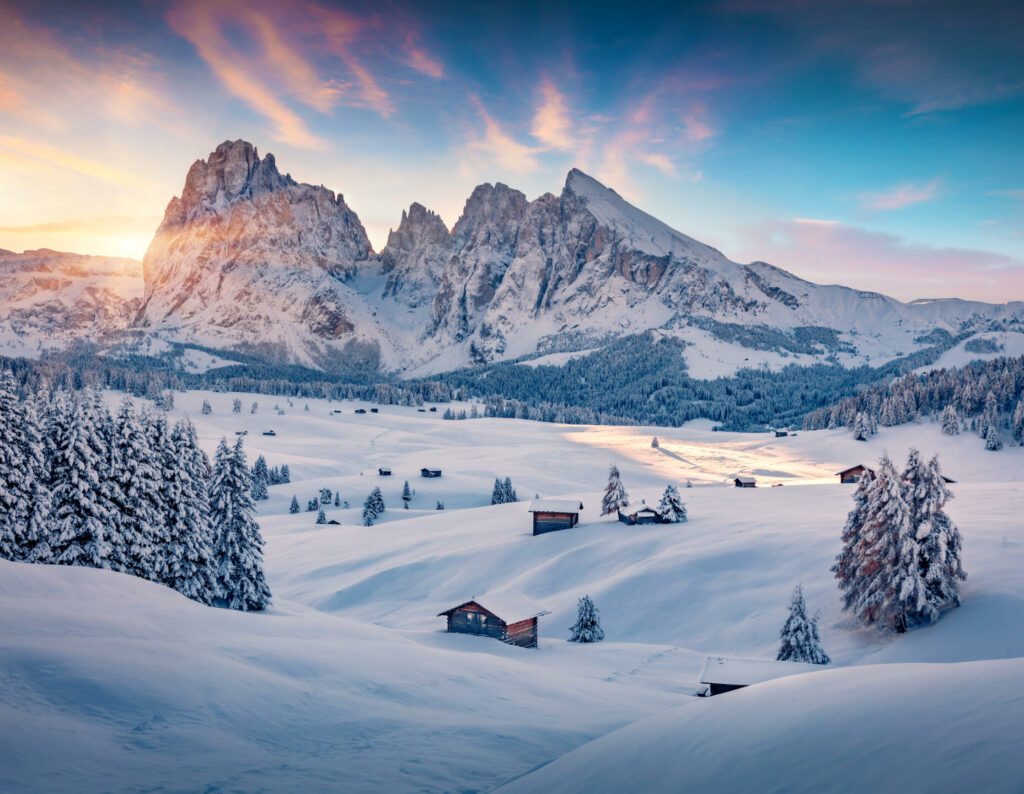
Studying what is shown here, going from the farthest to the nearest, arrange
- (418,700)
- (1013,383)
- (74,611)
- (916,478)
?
(1013,383) < (916,478) < (74,611) < (418,700)

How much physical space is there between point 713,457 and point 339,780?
135 metres

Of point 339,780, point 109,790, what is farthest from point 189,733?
point 339,780

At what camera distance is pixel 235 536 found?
37344 mm

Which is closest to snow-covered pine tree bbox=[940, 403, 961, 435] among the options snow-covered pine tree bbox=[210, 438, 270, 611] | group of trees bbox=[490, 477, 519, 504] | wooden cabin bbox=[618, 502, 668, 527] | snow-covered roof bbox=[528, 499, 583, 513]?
group of trees bbox=[490, 477, 519, 504]

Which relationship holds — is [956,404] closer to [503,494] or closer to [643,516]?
[503,494]

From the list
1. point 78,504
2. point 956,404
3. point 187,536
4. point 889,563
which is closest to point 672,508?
point 889,563

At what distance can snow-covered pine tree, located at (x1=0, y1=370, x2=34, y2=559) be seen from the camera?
105 feet

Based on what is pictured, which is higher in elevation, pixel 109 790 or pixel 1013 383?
pixel 1013 383

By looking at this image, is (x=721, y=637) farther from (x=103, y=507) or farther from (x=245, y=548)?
(x=103, y=507)

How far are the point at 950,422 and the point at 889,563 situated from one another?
103 meters

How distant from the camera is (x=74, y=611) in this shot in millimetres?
20422

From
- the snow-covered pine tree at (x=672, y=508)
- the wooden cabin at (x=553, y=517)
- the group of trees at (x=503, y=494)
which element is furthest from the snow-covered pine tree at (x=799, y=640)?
the group of trees at (x=503, y=494)

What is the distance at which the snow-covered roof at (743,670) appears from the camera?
24.4m

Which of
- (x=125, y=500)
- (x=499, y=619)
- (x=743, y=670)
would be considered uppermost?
(x=125, y=500)
